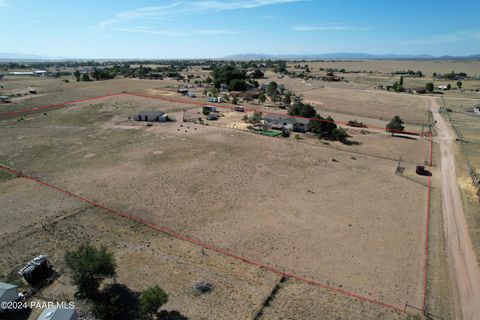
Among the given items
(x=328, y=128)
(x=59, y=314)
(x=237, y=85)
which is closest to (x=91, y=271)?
(x=59, y=314)

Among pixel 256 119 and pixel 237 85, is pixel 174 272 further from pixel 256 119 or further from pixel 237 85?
pixel 237 85

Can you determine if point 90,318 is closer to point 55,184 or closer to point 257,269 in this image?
point 257,269

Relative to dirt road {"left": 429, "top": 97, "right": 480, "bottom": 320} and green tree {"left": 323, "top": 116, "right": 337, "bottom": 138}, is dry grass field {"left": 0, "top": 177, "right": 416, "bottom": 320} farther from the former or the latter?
green tree {"left": 323, "top": 116, "right": 337, "bottom": 138}

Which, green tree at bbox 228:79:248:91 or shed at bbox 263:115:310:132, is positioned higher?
green tree at bbox 228:79:248:91

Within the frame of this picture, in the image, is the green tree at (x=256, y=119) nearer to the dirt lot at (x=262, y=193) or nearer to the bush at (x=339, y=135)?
the dirt lot at (x=262, y=193)

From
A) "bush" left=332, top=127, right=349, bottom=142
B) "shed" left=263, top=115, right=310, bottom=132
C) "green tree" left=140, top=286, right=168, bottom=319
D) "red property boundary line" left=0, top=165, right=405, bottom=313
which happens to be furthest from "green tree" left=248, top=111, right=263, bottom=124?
"green tree" left=140, top=286, right=168, bottom=319

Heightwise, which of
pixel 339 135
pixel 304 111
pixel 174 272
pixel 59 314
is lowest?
pixel 174 272
